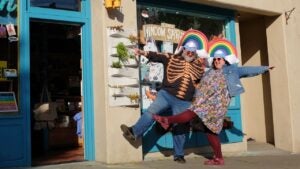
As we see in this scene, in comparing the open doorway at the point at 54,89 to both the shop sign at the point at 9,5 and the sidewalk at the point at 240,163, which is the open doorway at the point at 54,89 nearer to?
the sidewalk at the point at 240,163

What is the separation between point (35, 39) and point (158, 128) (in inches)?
124

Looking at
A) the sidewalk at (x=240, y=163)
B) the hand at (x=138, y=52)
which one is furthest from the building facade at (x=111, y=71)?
the sidewalk at (x=240, y=163)

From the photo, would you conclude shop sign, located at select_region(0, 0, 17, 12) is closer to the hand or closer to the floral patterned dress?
the hand

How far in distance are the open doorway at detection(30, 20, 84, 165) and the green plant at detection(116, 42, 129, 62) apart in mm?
1386

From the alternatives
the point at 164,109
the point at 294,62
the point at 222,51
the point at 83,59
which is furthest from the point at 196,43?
the point at 294,62

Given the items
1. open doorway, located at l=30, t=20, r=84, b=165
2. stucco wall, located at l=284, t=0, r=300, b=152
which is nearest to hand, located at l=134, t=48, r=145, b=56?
open doorway, located at l=30, t=20, r=84, b=165

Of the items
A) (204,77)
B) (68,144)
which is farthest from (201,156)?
(68,144)

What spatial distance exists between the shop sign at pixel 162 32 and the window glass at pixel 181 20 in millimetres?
93

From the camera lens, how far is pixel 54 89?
10.3 meters

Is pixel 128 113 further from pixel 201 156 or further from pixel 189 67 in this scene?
pixel 201 156

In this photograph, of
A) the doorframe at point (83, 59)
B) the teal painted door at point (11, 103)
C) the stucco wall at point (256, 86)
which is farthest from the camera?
the stucco wall at point (256, 86)

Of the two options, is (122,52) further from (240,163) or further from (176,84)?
(240,163)

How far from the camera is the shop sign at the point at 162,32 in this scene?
9373mm

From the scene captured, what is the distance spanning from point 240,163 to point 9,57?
4305mm
